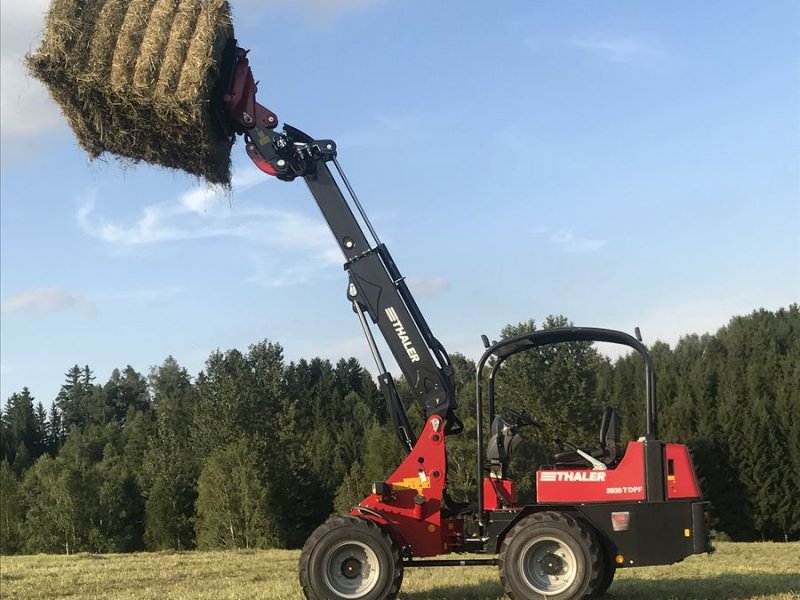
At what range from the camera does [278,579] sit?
Answer: 43.2 feet

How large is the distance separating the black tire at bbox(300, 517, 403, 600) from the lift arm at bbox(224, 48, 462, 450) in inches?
53.8

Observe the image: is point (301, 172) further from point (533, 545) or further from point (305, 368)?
point (305, 368)

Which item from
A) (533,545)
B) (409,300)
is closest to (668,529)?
(533,545)

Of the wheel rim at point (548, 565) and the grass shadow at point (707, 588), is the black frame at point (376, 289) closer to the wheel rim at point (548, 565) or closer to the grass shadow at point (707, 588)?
the wheel rim at point (548, 565)

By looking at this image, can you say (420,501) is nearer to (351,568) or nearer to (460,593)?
(351,568)

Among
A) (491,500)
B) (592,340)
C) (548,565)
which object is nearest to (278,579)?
(491,500)

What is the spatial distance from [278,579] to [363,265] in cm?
566

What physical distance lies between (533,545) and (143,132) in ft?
20.0

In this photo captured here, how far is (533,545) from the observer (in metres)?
8.47

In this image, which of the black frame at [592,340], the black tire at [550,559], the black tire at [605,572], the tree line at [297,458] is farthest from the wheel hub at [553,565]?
the tree line at [297,458]

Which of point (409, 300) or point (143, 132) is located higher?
point (143, 132)

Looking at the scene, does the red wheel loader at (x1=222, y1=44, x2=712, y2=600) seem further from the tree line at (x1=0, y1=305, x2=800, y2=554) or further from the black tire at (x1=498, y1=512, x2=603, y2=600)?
the tree line at (x1=0, y1=305, x2=800, y2=554)

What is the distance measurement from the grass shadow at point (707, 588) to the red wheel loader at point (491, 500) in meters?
0.65

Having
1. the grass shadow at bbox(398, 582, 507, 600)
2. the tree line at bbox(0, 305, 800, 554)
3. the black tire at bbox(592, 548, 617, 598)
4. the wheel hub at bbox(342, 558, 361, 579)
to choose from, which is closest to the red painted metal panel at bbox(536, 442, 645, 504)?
the black tire at bbox(592, 548, 617, 598)
